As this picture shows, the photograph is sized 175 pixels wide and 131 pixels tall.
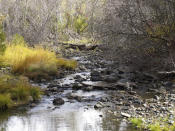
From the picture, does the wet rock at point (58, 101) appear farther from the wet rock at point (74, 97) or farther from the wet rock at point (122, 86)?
the wet rock at point (122, 86)

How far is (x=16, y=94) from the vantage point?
910cm

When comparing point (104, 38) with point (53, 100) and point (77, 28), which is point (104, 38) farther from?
point (77, 28)

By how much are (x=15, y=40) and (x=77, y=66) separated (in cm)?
367

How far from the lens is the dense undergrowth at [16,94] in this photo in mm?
8500

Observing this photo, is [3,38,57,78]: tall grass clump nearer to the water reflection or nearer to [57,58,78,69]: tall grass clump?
[57,58,78,69]: tall grass clump

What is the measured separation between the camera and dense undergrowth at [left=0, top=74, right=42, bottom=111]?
8.50 meters

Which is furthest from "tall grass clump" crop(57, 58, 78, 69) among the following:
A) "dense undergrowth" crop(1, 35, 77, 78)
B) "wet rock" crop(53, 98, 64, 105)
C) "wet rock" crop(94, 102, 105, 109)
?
"wet rock" crop(94, 102, 105, 109)

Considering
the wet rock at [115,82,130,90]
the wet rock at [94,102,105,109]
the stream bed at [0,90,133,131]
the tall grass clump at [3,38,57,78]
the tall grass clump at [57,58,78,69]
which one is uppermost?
the tall grass clump at [3,38,57,78]

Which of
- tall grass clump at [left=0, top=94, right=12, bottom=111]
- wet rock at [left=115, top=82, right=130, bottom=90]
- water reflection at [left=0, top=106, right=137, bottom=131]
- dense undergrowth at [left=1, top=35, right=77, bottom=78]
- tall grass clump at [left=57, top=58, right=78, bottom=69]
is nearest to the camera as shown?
water reflection at [left=0, top=106, right=137, bottom=131]

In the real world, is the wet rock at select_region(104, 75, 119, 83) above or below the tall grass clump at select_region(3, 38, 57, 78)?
below

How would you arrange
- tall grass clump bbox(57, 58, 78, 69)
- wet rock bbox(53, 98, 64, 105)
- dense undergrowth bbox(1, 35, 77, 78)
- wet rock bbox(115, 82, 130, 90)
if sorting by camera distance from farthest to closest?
tall grass clump bbox(57, 58, 78, 69) < dense undergrowth bbox(1, 35, 77, 78) < wet rock bbox(115, 82, 130, 90) < wet rock bbox(53, 98, 64, 105)

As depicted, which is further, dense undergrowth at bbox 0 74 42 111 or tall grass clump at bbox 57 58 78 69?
tall grass clump at bbox 57 58 78 69

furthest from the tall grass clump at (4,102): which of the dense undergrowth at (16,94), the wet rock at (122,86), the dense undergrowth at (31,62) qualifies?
the dense undergrowth at (31,62)

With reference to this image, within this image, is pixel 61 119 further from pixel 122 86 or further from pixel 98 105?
pixel 122 86
